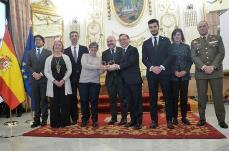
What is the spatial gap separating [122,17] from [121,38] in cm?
405

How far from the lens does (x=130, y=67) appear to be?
4.68 meters

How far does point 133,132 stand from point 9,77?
218 cm

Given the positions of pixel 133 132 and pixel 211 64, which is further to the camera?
pixel 211 64

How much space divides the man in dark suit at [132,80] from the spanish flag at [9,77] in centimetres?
160

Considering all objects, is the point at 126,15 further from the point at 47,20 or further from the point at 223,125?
the point at 223,125

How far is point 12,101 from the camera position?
4.80 meters

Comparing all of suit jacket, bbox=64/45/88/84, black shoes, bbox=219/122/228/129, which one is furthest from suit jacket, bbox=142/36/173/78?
suit jacket, bbox=64/45/88/84

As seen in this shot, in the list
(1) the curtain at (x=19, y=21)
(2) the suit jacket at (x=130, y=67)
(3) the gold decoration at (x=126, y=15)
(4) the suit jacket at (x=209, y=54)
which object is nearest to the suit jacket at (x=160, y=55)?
(2) the suit jacket at (x=130, y=67)

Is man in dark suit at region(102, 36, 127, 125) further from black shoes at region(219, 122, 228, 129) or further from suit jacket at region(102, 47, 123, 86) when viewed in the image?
black shoes at region(219, 122, 228, 129)

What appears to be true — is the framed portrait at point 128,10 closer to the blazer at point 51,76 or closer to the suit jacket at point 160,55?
the blazer at point 51,76

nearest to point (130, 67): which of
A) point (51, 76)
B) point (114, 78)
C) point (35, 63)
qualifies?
point (114, 78)

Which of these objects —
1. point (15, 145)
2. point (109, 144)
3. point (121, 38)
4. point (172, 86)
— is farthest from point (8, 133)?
point (172, 86)

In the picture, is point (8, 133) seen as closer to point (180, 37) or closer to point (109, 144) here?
point (109, 144)

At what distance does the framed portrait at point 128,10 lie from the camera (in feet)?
28.0
